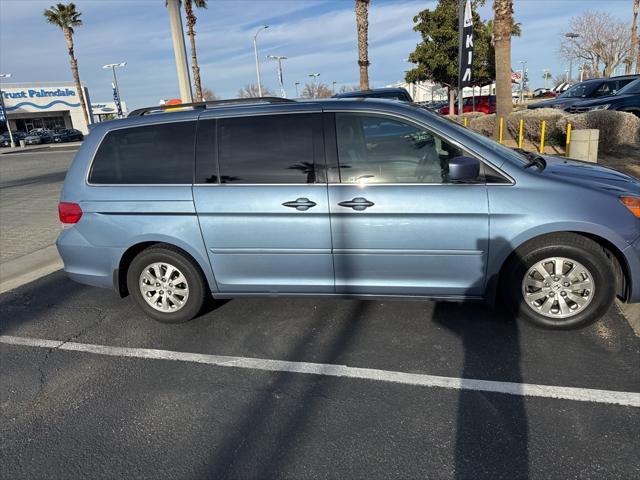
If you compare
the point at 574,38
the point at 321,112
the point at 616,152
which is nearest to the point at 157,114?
the point at 321,112

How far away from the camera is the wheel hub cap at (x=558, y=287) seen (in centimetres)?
347

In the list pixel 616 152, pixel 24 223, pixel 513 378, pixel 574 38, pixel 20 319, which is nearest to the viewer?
pixel 513 378

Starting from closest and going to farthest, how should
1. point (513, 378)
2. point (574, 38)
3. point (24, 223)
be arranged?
point (513, 378) < point (24, 223) < point (574, 38)

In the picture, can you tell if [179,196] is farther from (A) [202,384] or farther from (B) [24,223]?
(B) [24,223]

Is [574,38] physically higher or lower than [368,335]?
higher

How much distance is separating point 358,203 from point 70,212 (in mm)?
2569

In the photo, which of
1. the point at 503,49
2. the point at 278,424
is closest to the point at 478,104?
the point at 503,49

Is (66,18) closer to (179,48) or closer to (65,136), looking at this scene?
(65,136)

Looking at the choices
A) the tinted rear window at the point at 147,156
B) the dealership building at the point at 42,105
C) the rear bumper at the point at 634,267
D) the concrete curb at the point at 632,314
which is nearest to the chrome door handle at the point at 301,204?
the tinted rear window at the point at 147,156

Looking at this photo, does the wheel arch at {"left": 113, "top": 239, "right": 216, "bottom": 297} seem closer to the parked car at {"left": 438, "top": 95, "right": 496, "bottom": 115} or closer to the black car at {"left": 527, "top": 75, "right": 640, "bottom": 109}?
the black car at {"left": 527, "top": 75, "right": 640, "bottom": 109}

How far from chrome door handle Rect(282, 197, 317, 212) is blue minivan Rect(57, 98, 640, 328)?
0.02 m

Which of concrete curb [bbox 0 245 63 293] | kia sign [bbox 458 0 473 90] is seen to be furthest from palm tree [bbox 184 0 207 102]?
concrete curb [bbox 0 245 63 293]

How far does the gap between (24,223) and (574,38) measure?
46.6 m

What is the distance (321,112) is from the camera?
12.2 feet
